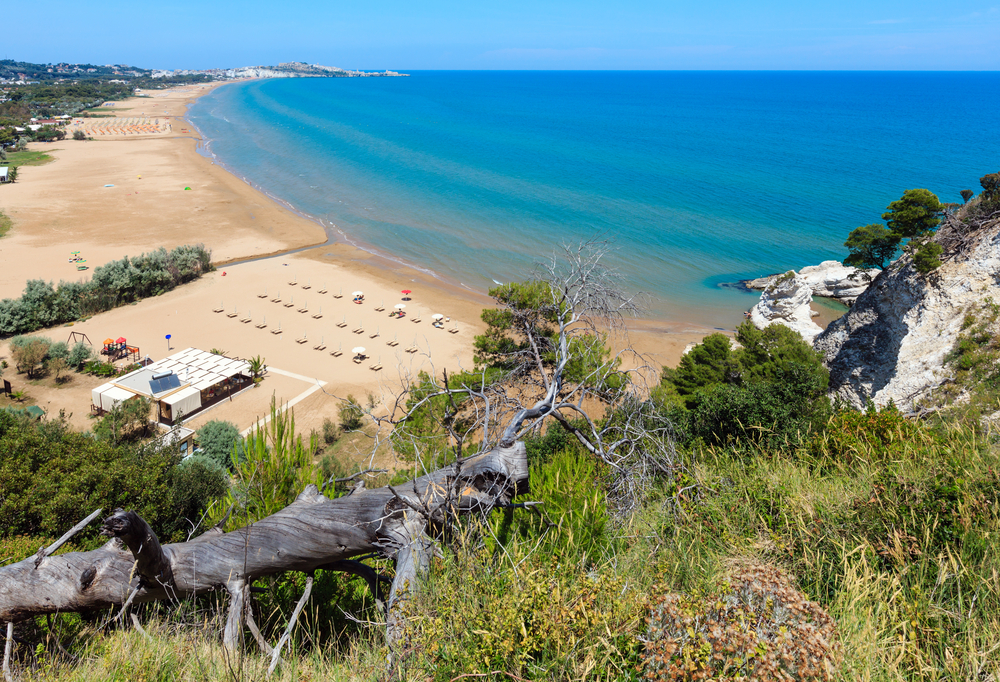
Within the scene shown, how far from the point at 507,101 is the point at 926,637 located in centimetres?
14791

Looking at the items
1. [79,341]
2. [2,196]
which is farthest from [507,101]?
[79,341]

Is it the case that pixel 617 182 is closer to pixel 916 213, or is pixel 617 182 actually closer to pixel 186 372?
pixel 916 213

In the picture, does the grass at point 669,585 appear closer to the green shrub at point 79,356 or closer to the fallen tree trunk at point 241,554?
the fallen tree trunk at point 241,554

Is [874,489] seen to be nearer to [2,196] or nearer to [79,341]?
[79,341]

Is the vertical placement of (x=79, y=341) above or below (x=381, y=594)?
below

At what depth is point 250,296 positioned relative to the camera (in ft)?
89.9

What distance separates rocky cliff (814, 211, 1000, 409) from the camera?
1180 cm

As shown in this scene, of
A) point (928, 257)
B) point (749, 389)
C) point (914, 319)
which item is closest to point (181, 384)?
point (749, 389)

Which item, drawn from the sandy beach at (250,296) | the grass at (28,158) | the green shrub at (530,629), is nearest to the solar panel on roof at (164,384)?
the sandy beach at (250,296)

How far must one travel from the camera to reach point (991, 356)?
10.5 metres

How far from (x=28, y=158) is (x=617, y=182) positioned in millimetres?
60089

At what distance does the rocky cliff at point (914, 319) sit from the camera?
38.7ft

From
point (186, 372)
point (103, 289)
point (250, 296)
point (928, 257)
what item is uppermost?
point (928, 257)

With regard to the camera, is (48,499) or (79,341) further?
(79,341)
